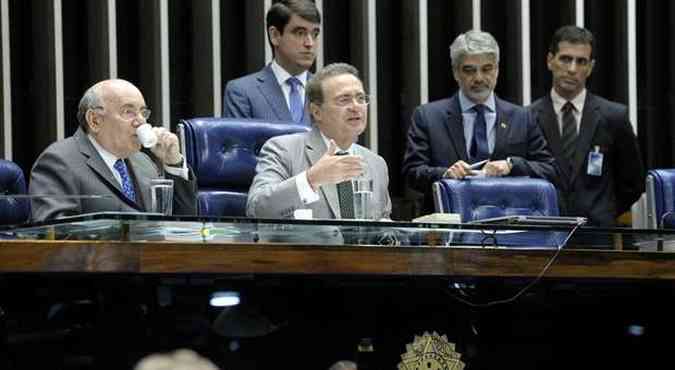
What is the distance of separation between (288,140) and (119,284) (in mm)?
1599

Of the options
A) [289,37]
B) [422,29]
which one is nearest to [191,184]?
[289,37]

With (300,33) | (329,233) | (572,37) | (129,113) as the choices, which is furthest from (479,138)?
(329,233)

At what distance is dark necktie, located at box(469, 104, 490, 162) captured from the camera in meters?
5.07

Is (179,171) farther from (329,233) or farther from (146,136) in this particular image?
(329,233)

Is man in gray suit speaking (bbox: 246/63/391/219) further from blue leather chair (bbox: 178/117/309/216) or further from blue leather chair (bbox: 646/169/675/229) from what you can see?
blue leather chair (bbox: 646/169/675/229)

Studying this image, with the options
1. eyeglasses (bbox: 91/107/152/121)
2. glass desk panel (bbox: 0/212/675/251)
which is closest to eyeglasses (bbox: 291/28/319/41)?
eyeglasses (bbox: 91/107/152/121)

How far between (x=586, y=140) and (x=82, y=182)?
7.38 ft

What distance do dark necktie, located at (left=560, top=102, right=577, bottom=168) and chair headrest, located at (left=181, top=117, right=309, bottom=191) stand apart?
1.38 meters

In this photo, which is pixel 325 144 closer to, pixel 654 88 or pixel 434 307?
pixel 434 307

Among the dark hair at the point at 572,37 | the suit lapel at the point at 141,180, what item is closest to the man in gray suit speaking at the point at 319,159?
the suit lapel at the point at 141,180

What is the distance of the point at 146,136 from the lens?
3.97m

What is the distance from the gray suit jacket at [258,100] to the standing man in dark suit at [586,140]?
1.03 metres

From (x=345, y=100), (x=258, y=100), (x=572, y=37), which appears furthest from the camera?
(x=572, y=37)

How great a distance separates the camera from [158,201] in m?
3.45
